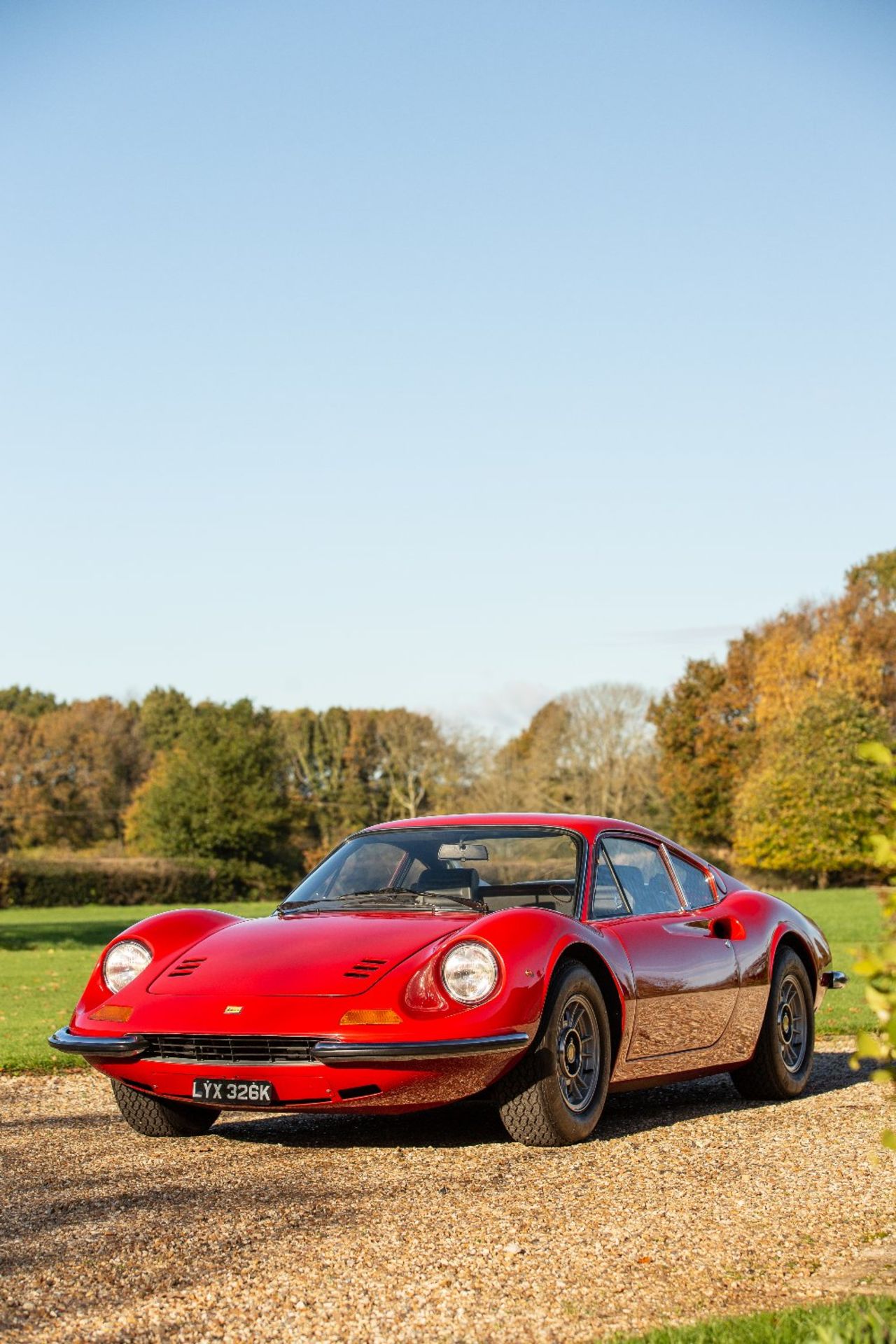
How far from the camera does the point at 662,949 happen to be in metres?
7.28

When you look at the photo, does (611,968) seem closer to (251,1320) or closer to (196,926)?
(196,926)

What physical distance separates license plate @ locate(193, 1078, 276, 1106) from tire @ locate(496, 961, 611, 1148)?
976 mm

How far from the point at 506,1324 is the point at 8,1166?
2934 mm

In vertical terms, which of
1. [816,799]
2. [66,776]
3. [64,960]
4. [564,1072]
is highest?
[66,776]

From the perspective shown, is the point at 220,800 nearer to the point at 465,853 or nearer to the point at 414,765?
the point at 414,765

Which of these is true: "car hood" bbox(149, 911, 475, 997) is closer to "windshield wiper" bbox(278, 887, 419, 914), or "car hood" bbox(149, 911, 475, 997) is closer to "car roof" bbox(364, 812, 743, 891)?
"windshield wiper" bbox(278, 887, 419, 914)

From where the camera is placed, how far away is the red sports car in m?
5.94

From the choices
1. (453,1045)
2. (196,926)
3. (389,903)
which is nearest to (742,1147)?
(453,1045)

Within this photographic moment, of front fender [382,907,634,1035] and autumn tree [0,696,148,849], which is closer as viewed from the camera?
front fender [382,907,634,1035]

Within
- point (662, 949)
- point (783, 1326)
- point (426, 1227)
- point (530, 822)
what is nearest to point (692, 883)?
point (662, 949)

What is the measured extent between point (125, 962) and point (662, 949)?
8.54 feet

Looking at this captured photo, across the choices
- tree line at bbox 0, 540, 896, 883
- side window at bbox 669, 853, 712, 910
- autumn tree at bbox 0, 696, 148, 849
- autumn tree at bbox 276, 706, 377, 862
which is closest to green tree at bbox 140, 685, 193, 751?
autumn tree at bbox 0, 696, 148, 849

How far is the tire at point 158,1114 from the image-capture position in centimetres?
670

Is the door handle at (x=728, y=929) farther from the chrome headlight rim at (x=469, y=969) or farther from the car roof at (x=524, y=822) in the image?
the chrome headlight rim at (x=469, y=969)
